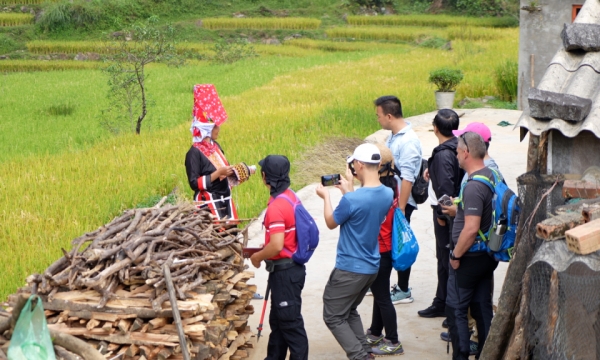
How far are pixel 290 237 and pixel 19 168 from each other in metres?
8.03

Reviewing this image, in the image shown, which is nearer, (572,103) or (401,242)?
(572,103)

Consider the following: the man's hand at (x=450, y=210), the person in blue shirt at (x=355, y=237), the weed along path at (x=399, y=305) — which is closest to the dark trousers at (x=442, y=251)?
the weed along path at (x=399, y=305)

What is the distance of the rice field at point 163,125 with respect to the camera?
9062 millimetres

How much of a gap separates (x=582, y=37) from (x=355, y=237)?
1.99 m

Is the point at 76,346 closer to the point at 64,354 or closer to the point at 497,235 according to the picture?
the point at 64,354

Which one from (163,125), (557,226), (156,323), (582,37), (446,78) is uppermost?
(582,37)

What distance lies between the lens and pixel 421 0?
48.2 meters

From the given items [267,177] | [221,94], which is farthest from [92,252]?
[221,94]

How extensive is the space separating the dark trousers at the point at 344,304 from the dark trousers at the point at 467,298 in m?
0.60

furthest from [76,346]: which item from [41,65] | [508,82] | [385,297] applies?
[41,65]

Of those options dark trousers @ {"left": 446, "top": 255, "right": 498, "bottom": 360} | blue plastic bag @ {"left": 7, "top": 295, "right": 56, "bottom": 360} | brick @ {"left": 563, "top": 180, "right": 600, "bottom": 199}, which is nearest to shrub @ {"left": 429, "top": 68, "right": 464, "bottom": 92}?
dark trousers @ {"left": 446, "top": 255, "right": 498, "bottom": 360}

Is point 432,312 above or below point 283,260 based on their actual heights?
below

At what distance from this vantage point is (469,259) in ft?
17.4

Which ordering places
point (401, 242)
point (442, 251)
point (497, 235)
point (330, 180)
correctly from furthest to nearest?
point (442, 251) < point (401, 242) < point (330, 180) < point (497, 235)
